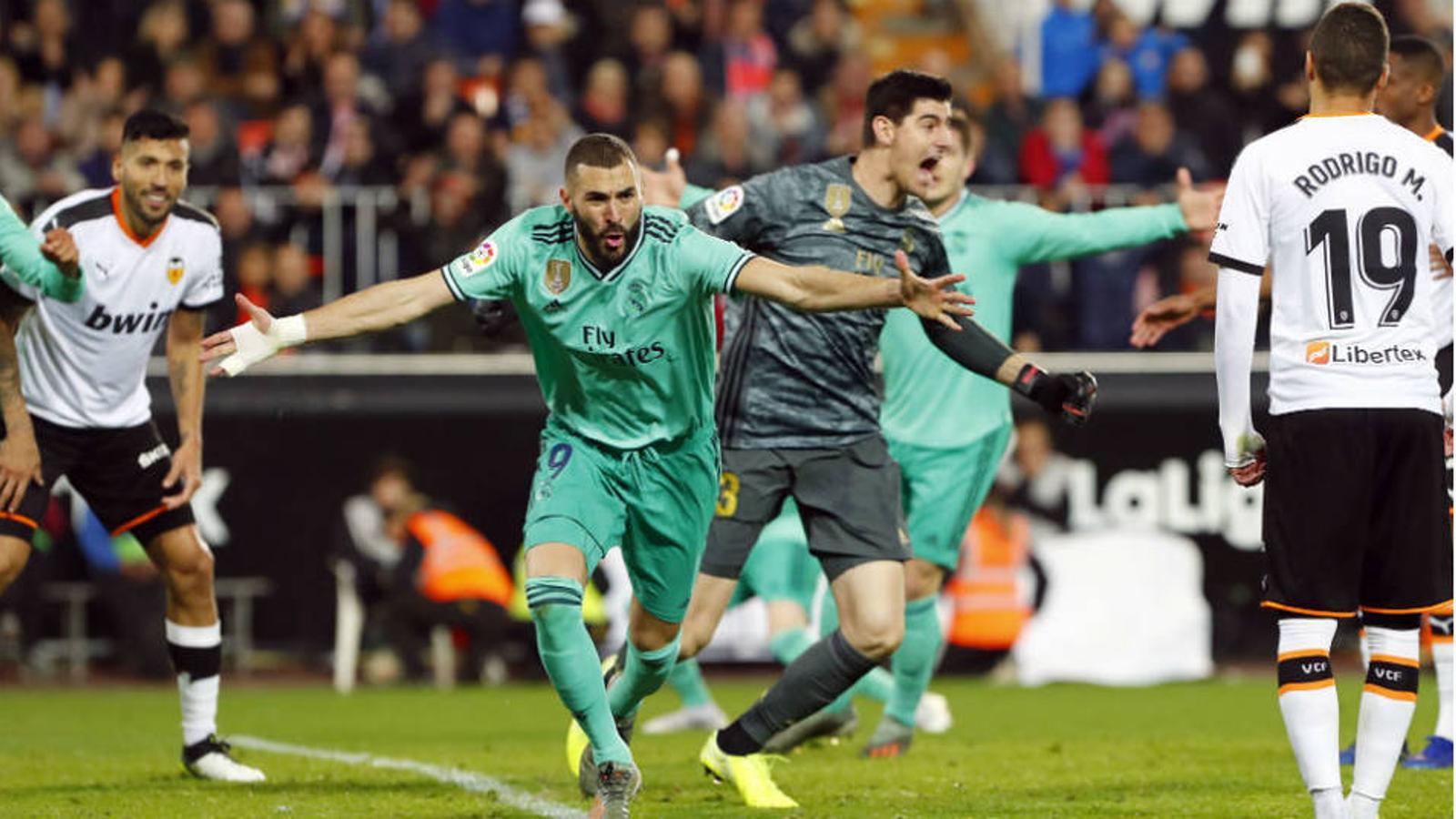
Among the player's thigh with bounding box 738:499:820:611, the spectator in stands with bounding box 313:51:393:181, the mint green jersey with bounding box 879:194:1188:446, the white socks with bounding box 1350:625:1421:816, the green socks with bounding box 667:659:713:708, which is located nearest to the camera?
the white socks with bounding box 1350:625:1421:816

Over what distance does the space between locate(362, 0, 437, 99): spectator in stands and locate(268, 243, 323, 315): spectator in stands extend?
257 cm

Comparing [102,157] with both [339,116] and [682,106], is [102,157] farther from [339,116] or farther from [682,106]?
[682,106]

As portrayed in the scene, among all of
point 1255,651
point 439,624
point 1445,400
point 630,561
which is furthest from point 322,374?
point 1445,400

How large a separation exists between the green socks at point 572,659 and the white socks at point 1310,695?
2.11 m

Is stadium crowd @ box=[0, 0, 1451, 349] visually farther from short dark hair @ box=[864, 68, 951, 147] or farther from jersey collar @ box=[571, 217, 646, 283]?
jersey collar @ box=[571, 217, 646, 283]

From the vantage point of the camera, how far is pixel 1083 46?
2084 cm

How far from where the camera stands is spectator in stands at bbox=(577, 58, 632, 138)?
18.8 meters

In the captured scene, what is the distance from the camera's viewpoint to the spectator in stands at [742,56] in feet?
65.6

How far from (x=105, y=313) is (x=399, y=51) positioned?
10054mm

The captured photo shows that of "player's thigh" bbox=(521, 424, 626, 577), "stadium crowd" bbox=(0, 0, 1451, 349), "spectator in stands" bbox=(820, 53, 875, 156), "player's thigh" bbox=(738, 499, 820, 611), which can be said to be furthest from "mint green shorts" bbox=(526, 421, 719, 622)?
"spectator in stands" bbox=(820, 53, 875, 156)

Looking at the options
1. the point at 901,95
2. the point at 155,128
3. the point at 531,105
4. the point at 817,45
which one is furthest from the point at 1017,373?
the point at 817,45

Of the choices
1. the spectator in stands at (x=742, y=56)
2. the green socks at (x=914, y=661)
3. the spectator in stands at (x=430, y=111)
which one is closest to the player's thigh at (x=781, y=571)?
the green socks at (x=914, y=661)

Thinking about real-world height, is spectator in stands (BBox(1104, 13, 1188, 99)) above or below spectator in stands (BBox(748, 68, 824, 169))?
above

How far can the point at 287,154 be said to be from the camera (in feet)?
59.8
